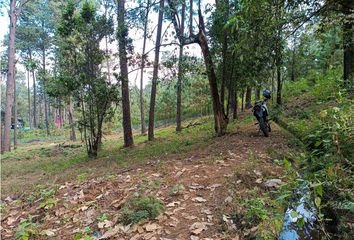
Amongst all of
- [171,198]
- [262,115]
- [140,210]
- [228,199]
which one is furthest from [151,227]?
[262,115]

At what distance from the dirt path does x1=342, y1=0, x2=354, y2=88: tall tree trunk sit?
100 inches

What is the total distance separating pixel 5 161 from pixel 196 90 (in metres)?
13.6

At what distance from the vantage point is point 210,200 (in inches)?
156

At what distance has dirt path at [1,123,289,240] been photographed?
3416 millimetres

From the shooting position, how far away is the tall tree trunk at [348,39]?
424 cm

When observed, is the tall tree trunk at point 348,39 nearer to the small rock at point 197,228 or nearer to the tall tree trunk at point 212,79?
the tall tree trunk at point 212,79

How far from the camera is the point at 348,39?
23.6 feet

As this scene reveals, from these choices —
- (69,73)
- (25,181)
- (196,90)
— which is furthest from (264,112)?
(196,90)

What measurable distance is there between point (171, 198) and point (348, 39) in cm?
610

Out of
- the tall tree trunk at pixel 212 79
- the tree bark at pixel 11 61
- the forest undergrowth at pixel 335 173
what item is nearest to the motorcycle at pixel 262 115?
the tall tree trunk at pixel 212 79

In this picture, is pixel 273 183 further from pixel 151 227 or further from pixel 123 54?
pixel 123 54

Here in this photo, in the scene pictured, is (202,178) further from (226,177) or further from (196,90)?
(196,90)

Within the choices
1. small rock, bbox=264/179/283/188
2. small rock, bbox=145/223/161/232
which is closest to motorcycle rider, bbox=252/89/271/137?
small rock, bbox=264/179/283/188

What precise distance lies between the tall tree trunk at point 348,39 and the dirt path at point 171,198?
255 centimetres
